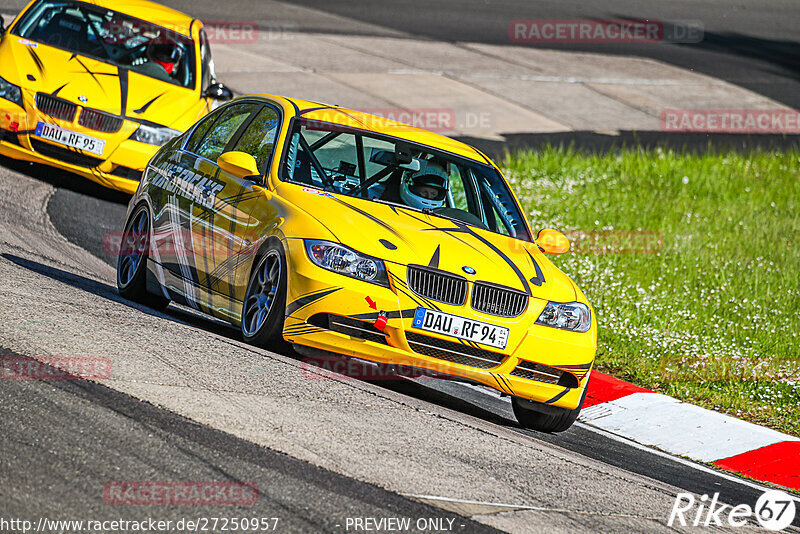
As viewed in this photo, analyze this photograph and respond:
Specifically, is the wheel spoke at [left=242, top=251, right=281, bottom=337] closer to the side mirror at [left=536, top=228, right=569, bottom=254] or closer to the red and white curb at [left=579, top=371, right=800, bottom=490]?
the side mirror at [left=536, top=228, right=569, bottom=254]

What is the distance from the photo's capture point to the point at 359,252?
269 inches

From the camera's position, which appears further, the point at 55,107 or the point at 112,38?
the point at 112,38

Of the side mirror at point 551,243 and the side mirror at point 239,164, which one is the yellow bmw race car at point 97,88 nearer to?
the side mirror at point 239,164

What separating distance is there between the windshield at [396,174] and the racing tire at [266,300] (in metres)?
0.79

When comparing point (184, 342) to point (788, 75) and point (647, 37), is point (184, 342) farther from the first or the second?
point (647, 37)

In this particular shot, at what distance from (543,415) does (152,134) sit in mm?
6120

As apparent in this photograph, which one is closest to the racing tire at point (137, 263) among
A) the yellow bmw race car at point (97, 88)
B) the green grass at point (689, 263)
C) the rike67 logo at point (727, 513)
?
the yellow bmw race car at point (97, 88)

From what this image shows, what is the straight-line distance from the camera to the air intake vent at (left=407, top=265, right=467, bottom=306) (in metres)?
6.83

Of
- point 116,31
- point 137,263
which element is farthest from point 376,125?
point 116,31

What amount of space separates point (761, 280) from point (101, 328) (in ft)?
25.5

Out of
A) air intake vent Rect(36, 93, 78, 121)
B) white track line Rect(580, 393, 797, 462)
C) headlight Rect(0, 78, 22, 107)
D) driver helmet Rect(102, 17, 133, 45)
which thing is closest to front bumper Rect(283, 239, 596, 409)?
white track line Rect(580, 393, 797, 462)

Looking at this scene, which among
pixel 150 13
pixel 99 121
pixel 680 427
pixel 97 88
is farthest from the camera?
pixel 150 13

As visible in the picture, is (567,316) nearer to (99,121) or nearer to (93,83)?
(99,121)

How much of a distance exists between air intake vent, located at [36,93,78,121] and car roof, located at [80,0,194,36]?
2.13 m
